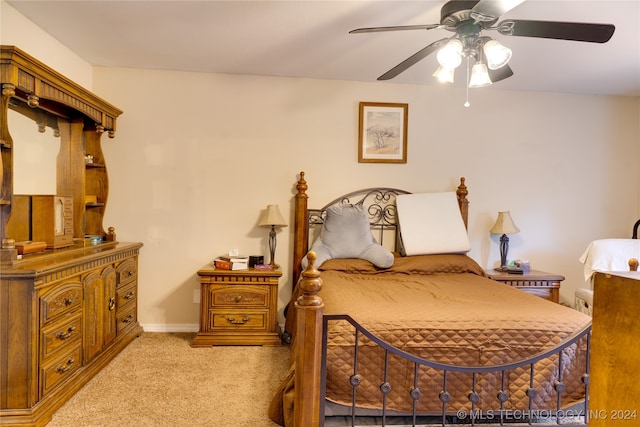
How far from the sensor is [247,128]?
141 inches

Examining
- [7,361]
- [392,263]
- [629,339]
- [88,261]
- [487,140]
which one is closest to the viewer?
[629,339]

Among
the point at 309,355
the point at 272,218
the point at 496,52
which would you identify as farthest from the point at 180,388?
the point at 496,52

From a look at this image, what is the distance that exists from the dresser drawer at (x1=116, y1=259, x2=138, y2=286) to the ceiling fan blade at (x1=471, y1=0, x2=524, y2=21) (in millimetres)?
2937

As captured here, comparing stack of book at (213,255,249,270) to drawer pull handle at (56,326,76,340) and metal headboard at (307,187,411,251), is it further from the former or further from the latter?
drawer pull handle at (56,326,76,340)

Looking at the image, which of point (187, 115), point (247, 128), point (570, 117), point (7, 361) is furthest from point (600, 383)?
point (570, 117)

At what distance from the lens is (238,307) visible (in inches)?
125

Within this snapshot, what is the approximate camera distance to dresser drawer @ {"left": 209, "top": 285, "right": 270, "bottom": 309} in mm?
3145

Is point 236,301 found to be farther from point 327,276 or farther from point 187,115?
point 187,115

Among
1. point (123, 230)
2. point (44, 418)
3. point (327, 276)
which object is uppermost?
point (123, 230)

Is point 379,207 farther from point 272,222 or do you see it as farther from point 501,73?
point 501,73

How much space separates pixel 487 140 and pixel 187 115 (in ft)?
9.71

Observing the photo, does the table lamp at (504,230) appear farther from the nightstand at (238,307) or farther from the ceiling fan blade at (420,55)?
the nightstand at (238,307)

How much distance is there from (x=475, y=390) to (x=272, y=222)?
211cm

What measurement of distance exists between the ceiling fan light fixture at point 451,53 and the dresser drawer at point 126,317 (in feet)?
9.63
